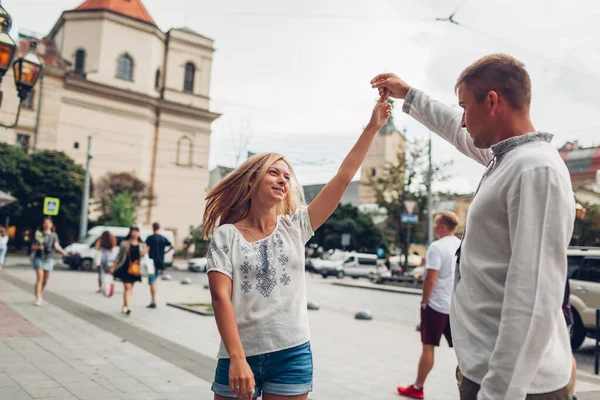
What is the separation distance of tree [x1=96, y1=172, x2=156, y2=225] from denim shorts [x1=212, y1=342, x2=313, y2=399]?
147 feet

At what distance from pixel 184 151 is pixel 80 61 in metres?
12.6

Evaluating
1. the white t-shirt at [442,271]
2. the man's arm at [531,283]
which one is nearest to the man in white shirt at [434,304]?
the white t-shirt at [442,271]

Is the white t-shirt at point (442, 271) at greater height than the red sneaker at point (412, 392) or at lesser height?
greater

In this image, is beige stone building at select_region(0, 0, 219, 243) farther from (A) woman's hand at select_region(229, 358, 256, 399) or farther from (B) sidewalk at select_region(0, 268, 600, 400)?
(A) woman's hand at select_region(229, 358, 256, 399)

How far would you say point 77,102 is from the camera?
51188mm

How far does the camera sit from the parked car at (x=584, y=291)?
1079 cm

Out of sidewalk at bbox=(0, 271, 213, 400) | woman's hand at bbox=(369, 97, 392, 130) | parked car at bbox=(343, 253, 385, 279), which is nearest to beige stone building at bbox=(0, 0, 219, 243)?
parked car at bbox=(343, 253, 385, 279)

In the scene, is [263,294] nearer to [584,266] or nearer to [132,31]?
[584,266]

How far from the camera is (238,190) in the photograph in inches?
113

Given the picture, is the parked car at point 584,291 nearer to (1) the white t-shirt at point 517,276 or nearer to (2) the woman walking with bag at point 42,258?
(1) the white t-shirt at point 517,276

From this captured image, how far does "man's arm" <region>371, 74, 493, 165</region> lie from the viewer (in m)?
2.57

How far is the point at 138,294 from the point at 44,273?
14.0 ft

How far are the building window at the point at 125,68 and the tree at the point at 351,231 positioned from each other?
23871 millimetres

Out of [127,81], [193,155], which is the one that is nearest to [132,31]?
[127,81]
